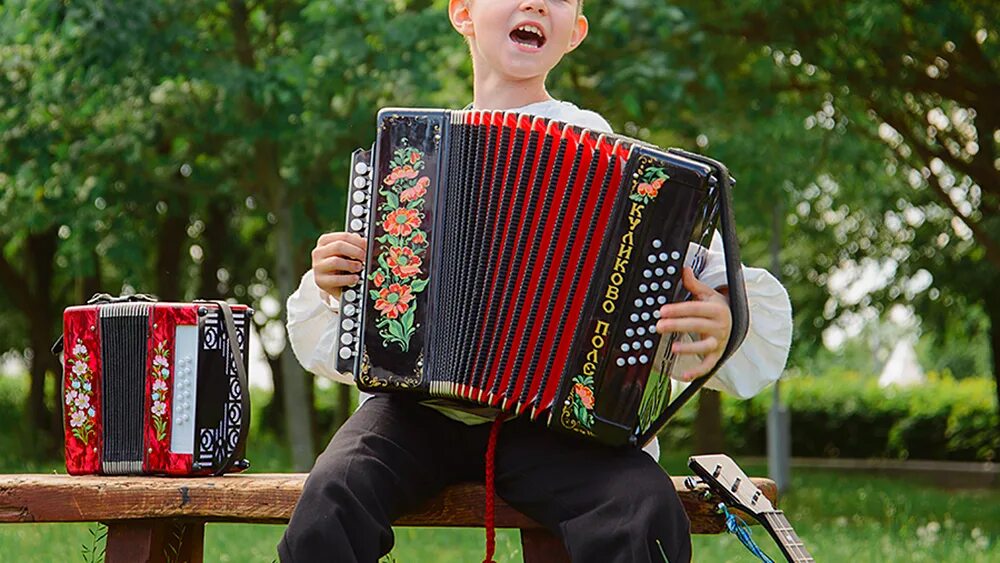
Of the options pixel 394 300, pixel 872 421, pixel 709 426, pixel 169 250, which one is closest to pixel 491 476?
pixel 394 300

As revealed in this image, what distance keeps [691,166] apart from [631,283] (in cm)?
24

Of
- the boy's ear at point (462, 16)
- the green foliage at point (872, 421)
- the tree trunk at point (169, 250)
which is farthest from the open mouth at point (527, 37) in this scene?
the green foliage at point (872, 421)

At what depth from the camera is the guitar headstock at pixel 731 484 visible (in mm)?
2805

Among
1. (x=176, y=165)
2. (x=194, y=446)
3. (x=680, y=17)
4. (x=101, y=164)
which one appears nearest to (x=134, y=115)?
(x=101, y=164)

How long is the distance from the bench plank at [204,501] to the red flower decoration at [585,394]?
1.20 feet

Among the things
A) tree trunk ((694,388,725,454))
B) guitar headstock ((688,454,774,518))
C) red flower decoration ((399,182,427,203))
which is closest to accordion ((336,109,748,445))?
red flower decoration ((399,182,427,203))

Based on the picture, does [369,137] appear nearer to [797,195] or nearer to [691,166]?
[797,195]

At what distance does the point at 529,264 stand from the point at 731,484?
2.10 feet

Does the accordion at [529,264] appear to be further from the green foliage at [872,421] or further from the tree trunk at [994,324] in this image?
the green foliage at [872,421]

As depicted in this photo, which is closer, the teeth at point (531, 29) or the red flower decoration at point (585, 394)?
the red flower decoration at point (585, 394)

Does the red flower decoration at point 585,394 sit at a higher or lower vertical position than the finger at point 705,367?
lower

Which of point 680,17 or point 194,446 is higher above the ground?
point 680,17

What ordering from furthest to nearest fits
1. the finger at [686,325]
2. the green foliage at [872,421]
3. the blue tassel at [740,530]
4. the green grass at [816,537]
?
1. the green foliage at [872,421]
2. the green grass at [816,537]
3. the blue tassel at [740,530]
4. the finger at [686,325]

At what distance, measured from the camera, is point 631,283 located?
254 cm
